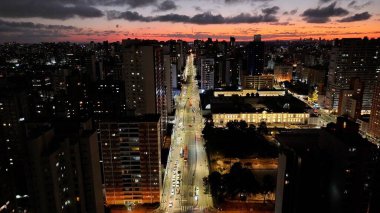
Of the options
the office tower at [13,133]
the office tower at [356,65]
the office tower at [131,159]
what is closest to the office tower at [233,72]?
the office tower at [356,65]

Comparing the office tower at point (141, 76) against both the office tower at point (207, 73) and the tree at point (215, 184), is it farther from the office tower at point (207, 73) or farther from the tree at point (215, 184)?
the office tower at point (207, 73)

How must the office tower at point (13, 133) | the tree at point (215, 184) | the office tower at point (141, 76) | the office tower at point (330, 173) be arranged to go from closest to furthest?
the office tower at point (330, 173) → the office tower at point (13, 133) → the tree at point (215, 184) → the office tower at point (141, 76)

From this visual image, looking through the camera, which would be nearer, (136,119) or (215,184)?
(136,119)

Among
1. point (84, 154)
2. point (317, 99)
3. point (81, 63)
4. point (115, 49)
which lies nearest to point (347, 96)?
point (317, 99)

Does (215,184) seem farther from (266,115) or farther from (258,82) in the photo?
(258,82)

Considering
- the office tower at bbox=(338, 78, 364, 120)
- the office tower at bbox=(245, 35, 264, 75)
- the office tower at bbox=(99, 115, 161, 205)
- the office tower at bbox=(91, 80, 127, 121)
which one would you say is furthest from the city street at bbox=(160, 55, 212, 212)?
the office tower at bbox=(245, 35, 264, 75)

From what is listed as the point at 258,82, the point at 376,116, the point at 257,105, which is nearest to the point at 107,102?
the point at 257,105
